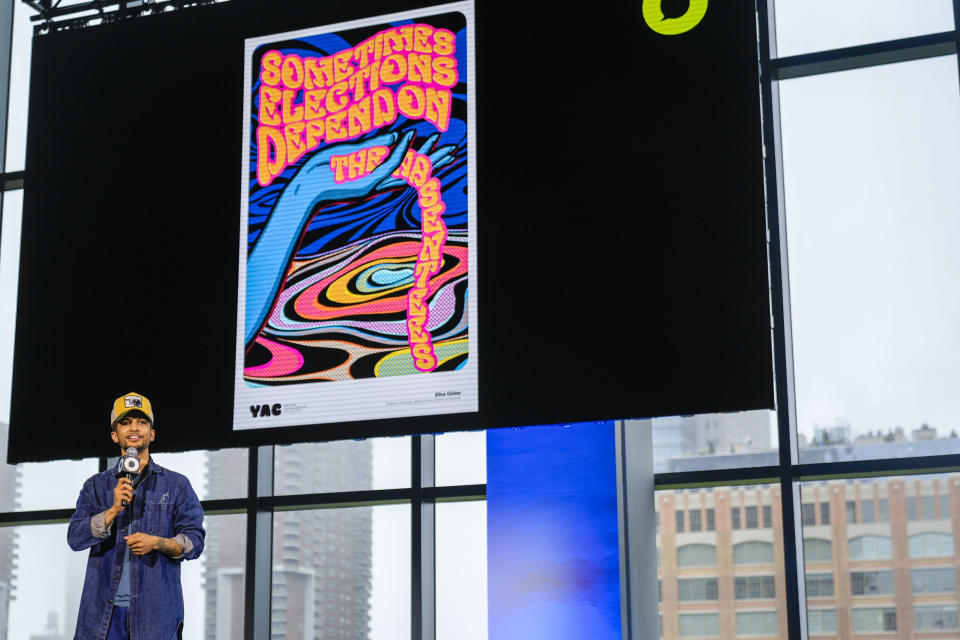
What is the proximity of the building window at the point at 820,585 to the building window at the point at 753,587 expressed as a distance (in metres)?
0.17

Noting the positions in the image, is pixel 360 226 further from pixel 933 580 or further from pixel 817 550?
pixel 933 580

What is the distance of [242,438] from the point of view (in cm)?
595

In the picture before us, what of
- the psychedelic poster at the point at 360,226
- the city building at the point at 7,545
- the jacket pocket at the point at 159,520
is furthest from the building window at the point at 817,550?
the city building at the point at 7,545

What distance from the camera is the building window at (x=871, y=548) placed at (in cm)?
594

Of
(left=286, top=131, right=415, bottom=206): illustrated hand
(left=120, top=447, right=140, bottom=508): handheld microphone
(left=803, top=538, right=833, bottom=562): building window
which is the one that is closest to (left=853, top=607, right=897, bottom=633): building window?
(left=803, top=538, right=833, bottom=562): building window

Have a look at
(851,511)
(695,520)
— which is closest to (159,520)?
(695,520)

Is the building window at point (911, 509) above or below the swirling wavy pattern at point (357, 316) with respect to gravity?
below

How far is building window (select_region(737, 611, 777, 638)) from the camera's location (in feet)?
19.7

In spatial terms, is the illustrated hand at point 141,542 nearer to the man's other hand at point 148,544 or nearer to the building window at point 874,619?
the man's other hand at point 148,544

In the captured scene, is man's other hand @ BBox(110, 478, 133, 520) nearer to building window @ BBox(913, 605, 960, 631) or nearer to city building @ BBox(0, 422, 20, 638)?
city building @ BBox(0, 422, 20, 638)

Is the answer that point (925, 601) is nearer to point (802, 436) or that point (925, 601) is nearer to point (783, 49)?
point (802, 436)

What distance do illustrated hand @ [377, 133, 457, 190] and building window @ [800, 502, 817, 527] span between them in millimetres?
2378

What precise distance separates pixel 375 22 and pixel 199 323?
1.73 metres

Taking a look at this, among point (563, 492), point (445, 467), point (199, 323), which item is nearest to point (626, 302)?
point (563, 492)
